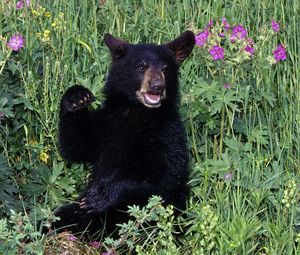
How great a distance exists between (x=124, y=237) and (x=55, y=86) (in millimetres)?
1735

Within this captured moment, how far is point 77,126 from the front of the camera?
623 centimetres

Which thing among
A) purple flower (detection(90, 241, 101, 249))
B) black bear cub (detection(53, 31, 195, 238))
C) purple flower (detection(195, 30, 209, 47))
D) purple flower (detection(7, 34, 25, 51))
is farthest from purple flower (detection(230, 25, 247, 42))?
purple flower (detection(90, 241, 101, 249))

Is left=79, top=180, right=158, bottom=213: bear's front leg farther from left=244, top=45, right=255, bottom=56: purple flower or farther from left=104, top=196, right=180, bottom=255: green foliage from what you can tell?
left=244, top=45, right=255, bottom=56: purple flower

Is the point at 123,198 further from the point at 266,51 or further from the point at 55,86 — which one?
the point at 266,51

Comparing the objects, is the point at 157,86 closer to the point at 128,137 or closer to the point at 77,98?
the point at 128,137

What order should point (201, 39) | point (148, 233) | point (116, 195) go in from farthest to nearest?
point (201, 39), point (116, 195), point (148, 233)

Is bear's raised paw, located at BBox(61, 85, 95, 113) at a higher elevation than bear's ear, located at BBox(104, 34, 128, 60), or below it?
below

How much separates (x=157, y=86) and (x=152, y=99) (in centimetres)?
11

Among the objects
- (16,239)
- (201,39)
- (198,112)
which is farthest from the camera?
(198,112)

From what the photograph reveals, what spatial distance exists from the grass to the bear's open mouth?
Result: 484 millimetres

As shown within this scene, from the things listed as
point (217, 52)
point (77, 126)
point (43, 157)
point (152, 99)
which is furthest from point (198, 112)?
point (43, 157)

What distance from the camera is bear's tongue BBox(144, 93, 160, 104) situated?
5.98m

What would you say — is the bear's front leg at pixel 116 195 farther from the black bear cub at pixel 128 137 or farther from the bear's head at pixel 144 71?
the bear's head at pixel 144 71

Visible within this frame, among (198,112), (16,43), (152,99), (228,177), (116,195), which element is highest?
(16,43)
